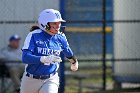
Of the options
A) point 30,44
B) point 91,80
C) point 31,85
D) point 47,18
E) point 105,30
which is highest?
point 47,18

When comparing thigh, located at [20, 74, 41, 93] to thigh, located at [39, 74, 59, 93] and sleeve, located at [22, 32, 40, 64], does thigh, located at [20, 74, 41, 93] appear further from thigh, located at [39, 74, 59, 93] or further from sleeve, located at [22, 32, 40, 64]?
sleeve, located at [22, 32, 40, 64]

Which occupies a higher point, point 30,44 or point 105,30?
point 30,44

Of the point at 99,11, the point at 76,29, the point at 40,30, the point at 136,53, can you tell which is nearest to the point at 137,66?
the point at 136,53

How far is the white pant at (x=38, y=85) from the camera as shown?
6582 mm

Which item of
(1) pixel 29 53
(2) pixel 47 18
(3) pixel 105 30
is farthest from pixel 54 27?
→ (3) pixel 105 30

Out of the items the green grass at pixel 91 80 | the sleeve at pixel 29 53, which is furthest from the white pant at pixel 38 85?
the green grass at pixel 91 80

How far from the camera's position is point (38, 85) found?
6641 millimetres

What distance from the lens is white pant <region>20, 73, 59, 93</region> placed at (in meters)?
6.58

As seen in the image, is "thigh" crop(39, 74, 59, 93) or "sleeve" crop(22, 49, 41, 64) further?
"thigh" crop(39, 74, 59, 93)

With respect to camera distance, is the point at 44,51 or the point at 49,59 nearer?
the point at 49,59

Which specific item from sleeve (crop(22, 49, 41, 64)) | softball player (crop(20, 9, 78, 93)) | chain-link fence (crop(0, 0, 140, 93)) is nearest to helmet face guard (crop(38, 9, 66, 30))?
softball player (crop(20, 9, 78, 93))

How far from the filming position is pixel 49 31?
21.7 ft

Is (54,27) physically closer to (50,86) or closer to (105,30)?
(50,86)

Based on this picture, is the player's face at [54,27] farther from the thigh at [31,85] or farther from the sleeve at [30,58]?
the thigh at [31,85]
